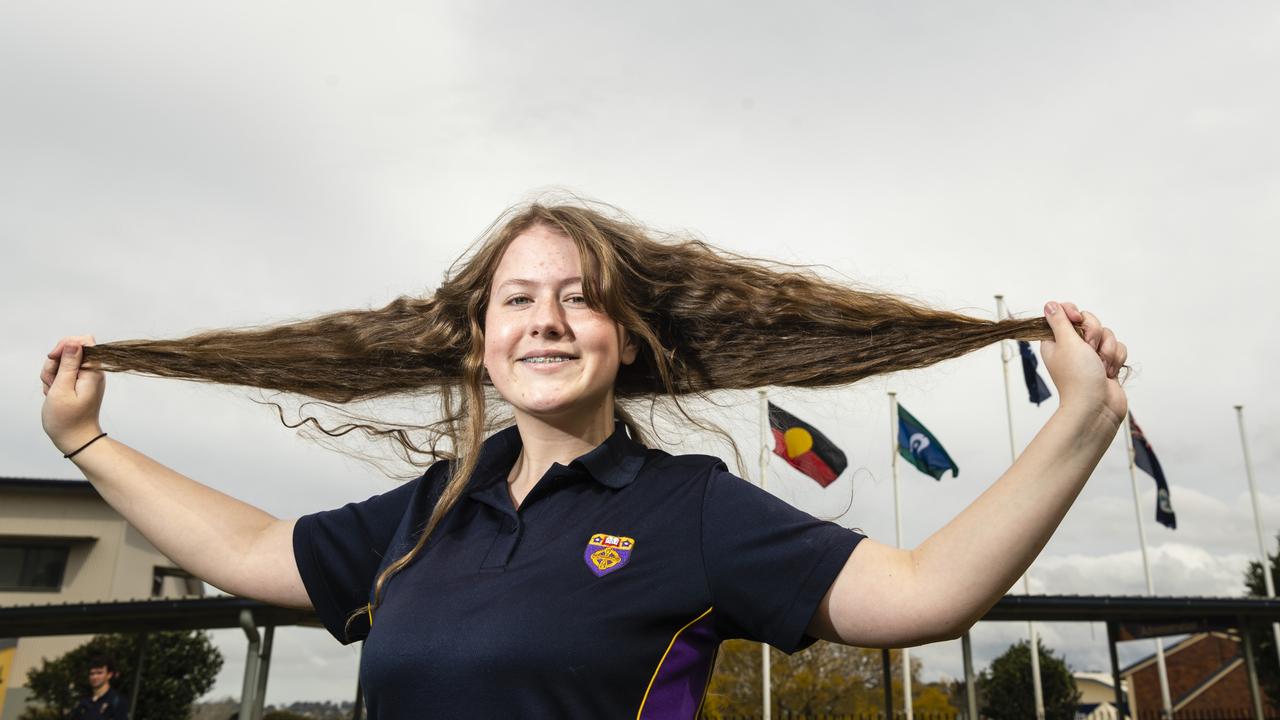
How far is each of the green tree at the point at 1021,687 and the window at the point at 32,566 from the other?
35678 mm

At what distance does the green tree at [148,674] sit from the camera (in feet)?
80.2

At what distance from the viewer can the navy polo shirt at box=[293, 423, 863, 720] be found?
169 cm

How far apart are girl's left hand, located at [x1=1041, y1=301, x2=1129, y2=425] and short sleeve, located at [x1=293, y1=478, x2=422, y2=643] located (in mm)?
1485

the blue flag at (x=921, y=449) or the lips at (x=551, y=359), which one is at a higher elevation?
the blue flag at (x=921, y=449)

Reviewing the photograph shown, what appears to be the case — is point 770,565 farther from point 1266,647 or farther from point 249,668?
point 1266,647

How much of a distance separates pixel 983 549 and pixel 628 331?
101 centimetres

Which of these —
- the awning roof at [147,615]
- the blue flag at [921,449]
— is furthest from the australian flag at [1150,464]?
the awning roof at [147,615]

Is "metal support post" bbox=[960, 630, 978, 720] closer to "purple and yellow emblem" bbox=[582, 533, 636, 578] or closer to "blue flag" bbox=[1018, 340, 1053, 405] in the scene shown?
"blue flag" bbox=[1018, 340, 1053, 405]

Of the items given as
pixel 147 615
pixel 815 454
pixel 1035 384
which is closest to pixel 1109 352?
pixel 147 615

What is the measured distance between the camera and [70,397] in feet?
8.11

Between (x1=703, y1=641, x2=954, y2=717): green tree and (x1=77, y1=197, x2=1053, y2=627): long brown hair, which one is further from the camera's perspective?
(x1=703, y1=641, x2=954, y2=717): green tree

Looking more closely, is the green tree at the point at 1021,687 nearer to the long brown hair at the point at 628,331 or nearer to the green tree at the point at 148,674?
the green tree at the point at 148,674

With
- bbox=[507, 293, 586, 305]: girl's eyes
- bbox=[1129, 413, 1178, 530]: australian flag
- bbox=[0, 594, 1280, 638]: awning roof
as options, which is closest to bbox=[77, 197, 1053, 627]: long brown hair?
bbox=[507, 293, 586, 305]: girl's eyes

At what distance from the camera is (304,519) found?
230 cm
